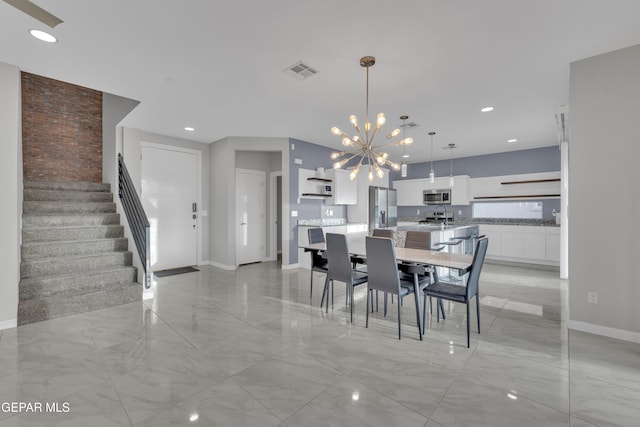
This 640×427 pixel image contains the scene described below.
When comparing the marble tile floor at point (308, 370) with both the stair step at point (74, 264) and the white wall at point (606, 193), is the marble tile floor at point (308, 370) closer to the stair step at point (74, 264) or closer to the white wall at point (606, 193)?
the white wall at point (606, 193)

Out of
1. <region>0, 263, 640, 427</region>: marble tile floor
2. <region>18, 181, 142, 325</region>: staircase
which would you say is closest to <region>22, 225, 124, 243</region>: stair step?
<region>18, 181, 142, 325</region>: staircase

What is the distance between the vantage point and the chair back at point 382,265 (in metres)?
2.76

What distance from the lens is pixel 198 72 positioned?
3.18 m

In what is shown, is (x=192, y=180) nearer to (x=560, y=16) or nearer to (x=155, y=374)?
(x=155, y=374)

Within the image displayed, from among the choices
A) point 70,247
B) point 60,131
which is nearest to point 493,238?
point 70,247

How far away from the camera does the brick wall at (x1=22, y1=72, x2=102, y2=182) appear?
4.95 meters

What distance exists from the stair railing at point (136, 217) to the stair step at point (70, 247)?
289 mm

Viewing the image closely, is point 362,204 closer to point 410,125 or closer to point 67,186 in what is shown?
point 410,125

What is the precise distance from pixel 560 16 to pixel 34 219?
607cm

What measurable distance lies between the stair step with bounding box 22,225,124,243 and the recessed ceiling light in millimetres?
2416

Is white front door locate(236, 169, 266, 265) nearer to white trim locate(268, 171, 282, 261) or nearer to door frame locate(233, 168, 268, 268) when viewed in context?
door frame locate(233, 168, 268, 268)

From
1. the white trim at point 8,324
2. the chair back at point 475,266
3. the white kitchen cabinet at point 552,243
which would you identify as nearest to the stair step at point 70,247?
the white trim at point 8,324

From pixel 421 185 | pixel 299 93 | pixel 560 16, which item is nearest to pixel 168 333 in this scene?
pixel 299 93

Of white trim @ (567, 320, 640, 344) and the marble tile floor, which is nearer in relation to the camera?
the marble tile floor
